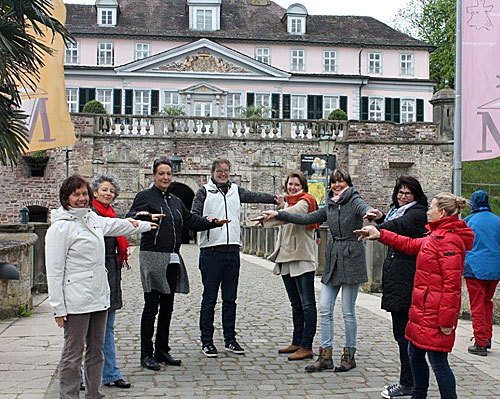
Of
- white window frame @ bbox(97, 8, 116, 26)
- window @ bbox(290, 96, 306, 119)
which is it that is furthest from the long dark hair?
white window frame @ bbox(97, 8, 116, 26)

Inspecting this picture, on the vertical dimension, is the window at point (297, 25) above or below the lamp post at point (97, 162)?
above

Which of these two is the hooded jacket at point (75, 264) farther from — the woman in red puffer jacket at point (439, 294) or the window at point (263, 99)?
the window at point (263, 99)

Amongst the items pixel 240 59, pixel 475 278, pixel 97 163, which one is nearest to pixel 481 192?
pixel 475 278

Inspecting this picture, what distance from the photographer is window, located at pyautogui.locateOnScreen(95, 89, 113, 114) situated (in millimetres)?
46875

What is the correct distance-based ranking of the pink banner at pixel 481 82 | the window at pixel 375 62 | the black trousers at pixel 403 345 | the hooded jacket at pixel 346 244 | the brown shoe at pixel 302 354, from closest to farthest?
the black trousers at pixel 403 345, the hooded jacket at pixel 346 244, the brown shoe at pixel 302 354, the pink banner at pixel 481 82, the window at pixel 375 62

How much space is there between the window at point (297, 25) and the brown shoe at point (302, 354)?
151ft

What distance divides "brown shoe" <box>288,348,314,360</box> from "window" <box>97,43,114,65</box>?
1727 inches

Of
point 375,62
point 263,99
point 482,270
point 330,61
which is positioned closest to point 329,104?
point 330,61

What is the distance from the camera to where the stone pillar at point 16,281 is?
9.86 m

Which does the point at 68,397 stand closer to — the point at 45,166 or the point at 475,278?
the point at 475,278

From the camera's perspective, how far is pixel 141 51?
164 feet

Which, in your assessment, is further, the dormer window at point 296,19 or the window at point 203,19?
the dormer window at point 296,19

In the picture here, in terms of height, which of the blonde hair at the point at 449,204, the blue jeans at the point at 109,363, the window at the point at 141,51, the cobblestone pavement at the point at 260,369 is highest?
the window at the point at 141,51

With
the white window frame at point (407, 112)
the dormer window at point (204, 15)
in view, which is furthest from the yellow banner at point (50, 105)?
the white window frame at point (407, 112)
